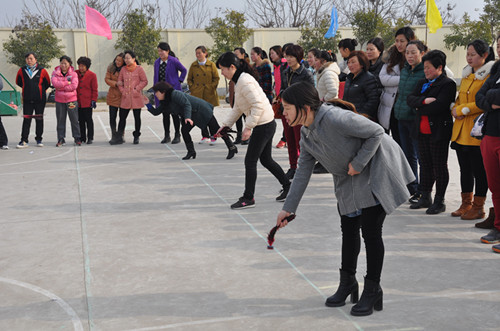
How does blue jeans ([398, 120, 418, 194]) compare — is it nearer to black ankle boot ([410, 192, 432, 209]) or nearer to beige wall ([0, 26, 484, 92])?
black ankle boot ([410, 192, 432, 209])

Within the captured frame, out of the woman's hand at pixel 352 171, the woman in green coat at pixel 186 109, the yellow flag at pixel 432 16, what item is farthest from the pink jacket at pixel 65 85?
the woman's hand at pixel 352 171

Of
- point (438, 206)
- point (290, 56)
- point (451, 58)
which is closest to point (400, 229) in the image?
point (438, 206)

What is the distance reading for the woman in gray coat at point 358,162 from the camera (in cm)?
359

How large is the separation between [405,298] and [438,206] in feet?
8.28

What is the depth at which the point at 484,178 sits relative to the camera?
5914 millimetres

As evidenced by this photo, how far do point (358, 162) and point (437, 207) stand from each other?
10.1ft

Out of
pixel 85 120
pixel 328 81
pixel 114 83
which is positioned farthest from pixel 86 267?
pixel 85 120

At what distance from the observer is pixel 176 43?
30.2 meters

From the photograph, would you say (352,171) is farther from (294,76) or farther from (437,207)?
(294,76)

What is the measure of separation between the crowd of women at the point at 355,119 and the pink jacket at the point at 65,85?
0.07ft

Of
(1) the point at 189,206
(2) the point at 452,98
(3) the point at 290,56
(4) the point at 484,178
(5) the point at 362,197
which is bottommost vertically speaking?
(1) the point at 189,206

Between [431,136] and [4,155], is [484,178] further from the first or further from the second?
[4,155]

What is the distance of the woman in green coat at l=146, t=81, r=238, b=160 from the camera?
953 cm

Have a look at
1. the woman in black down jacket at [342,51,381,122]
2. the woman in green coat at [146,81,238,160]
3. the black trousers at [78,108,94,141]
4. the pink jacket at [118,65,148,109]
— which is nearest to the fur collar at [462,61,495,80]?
the woman in black down jacket at [342,51,381,122]
